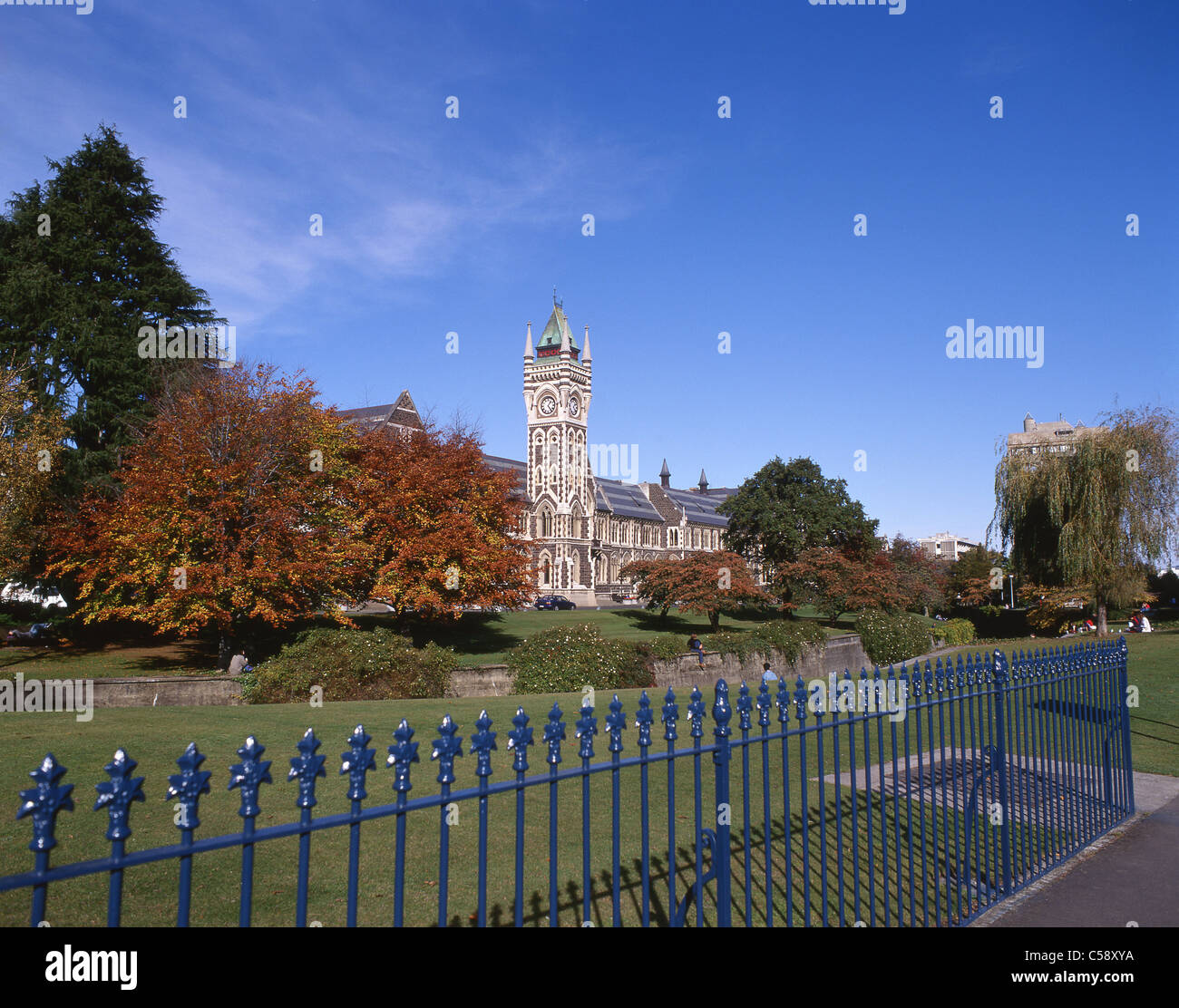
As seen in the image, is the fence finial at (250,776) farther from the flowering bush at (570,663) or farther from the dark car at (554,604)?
the dark car at (554,604)

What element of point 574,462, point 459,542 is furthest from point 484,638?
point 574,462

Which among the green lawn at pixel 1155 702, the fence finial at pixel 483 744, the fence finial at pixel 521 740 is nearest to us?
the fence finial at pixel 483 744

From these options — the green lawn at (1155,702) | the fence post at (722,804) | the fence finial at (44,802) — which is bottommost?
the green lawn at (1155,702)

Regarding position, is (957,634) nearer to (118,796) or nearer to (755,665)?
(755,665)

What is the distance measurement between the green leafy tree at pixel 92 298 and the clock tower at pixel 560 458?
5442 cm

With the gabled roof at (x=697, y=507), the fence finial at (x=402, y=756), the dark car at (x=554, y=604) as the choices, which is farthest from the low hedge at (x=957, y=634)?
the gabled roof at (x=697, y=507)

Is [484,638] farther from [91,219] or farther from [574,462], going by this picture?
[574,462]

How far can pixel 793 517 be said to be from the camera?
56938mm

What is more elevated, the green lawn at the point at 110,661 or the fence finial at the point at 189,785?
the fence finial at the point at 189,785

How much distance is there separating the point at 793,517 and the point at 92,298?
42871mm

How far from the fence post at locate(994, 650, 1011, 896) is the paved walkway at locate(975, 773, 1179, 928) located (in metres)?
0.25

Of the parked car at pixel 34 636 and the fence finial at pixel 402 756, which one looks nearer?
the fence finial at pixel 402 756

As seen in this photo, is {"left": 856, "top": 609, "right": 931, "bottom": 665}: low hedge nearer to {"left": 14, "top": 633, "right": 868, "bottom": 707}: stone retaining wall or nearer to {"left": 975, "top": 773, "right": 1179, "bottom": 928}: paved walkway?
{"left": 14, "top": 633, "right": 868, "bottom": 707}: stone retaining wall

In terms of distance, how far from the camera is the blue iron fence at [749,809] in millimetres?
2656
